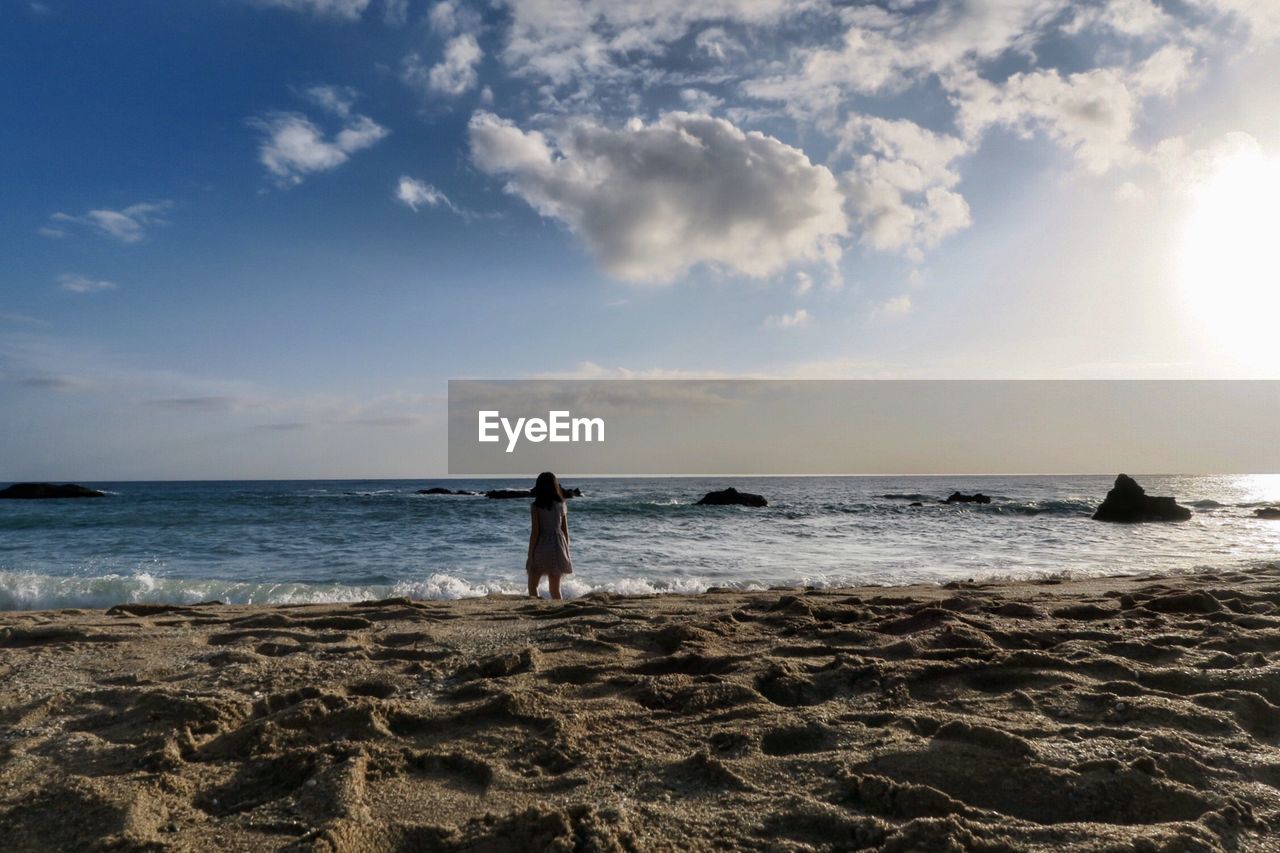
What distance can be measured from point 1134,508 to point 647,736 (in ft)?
92.6

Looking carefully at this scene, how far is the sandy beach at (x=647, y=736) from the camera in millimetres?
2268

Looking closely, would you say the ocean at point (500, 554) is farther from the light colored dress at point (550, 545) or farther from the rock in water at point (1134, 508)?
the rock in water at point (1134, 508)

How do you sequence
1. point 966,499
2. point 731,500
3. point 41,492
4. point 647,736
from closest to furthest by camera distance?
1. point 647,736
2. point 731,500
3. point 966,499
4. point 41,492

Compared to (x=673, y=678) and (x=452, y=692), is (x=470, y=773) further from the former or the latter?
(x=673, y=678)

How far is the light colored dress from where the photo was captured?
784cm

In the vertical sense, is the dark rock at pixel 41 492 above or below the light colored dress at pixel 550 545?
below

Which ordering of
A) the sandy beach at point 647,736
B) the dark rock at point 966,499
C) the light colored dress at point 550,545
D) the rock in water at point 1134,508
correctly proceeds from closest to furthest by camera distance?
the sandy beach at point 647,736 → the light colored dress at point 550,545 → the rock in water at point 1134,508 → the dark rock at point 966,499

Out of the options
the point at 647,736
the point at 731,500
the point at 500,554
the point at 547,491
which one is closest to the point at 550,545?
the point at 547,491

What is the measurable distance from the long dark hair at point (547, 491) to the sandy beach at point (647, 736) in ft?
9.16

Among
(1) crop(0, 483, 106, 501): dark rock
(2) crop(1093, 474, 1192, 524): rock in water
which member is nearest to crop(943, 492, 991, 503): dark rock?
(2) crop(1093, 474, 1192, 524): rock in water

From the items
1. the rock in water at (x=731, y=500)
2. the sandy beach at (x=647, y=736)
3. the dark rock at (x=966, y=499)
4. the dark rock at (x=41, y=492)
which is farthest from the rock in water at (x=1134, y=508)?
the dark rock at (x=41, y=492)

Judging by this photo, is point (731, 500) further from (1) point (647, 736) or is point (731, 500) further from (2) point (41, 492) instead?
(2) point (41, 492)

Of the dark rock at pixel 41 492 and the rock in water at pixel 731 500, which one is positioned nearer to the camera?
the rock in water at pixel 731 500

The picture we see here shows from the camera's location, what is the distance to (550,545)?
7863 mm
